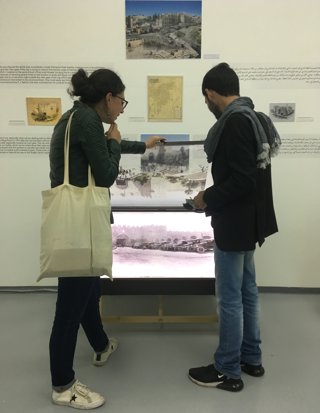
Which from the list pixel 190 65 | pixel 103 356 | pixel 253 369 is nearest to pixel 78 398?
pixel 103 356

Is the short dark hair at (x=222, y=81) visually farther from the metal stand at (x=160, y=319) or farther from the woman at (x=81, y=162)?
the metal stand at (x=160, y=319)

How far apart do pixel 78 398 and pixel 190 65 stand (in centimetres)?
219

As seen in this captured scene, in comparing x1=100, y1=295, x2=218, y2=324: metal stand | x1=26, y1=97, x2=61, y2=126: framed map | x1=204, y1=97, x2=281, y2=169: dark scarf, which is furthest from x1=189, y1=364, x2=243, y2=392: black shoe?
x1=26, y1=97, x2=61, y2=126: framed map

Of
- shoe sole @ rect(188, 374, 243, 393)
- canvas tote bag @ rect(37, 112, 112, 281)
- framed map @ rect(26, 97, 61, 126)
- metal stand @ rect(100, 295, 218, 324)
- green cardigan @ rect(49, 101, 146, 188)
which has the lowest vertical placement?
shoe sole @ rect(188, 374, 243, 393)

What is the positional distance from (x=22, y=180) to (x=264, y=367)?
209 cm

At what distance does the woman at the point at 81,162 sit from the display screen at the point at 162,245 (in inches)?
27.2

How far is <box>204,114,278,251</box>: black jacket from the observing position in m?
1.62

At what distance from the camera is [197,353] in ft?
7.29

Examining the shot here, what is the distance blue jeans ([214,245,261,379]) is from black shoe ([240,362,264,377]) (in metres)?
0.03

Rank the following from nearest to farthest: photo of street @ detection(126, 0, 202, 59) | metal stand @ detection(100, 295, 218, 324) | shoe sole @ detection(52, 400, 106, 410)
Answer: shoe sole @ detection(52, 400, 106, 410) < metal stand @ detection(100, 295, 218, 324) < photo of street @ detection(126, 0, 202, 59)

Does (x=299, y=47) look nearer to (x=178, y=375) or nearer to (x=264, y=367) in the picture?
(x=264, y=367)

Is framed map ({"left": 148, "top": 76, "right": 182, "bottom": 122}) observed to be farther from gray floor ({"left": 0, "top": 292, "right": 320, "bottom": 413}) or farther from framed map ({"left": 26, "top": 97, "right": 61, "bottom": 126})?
gray floor ({"left": 0, "top": 292, "right": 320, "bottom": 413})

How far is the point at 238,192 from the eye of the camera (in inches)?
64.9

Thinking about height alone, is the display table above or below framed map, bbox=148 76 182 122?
below
